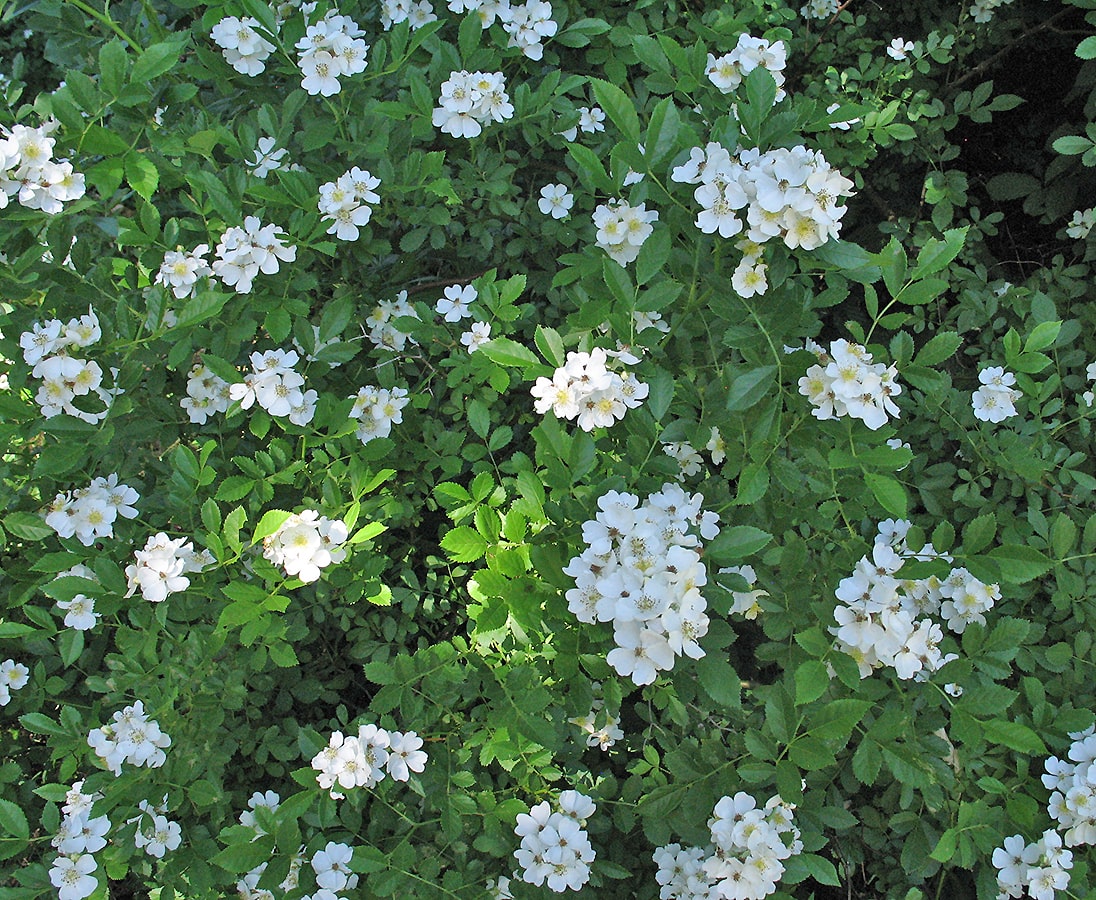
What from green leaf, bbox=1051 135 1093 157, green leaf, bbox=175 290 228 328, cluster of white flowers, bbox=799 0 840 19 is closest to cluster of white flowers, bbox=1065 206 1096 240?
green leaf, bbox=1051 135 1093 157

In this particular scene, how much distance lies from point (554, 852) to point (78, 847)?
769mm

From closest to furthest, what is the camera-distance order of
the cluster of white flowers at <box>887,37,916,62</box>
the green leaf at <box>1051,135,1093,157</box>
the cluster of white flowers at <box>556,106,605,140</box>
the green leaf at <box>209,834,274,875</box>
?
the green leaf at <box>209,834,274,875</box> → the cluster of white flowers at <box>556,106,605,140</box> → the green leaf at <box>1051,135,1093,157</box> → the cluster of white flowers at <box>887,37,916,62</box>

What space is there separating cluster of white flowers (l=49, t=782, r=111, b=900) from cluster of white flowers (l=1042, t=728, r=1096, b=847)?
148cm

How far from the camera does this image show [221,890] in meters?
1.51

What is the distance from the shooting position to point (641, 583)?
1158 millimetres

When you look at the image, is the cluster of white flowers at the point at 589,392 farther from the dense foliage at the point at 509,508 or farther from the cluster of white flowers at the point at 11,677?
the cluster of white flowers at the point at 11,677

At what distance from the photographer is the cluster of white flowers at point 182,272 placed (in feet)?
5.13

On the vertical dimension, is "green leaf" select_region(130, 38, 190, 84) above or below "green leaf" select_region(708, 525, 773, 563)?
above

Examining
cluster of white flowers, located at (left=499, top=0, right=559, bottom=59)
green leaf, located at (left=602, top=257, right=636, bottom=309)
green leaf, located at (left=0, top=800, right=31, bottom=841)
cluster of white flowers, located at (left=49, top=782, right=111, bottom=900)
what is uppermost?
cluster of white flowers, located at (left=499, top=0, right=559, bottom=59)

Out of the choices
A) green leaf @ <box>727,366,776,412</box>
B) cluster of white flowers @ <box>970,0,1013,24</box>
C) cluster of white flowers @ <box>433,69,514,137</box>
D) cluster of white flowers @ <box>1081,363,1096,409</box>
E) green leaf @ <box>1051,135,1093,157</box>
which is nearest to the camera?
green leaf @ <box>727,366,776,412</box>

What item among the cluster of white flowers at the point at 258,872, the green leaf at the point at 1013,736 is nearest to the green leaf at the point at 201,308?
the cluster of white flowers at the point at 258,872

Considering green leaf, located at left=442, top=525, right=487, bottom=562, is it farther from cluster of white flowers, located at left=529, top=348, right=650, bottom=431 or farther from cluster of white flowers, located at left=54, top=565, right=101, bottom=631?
cluster of white flowers, located at left=54, top=565, right=101, bottom=631

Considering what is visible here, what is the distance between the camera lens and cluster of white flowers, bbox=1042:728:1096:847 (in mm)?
1390

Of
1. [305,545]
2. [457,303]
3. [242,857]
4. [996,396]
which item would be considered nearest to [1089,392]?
[996,396]
